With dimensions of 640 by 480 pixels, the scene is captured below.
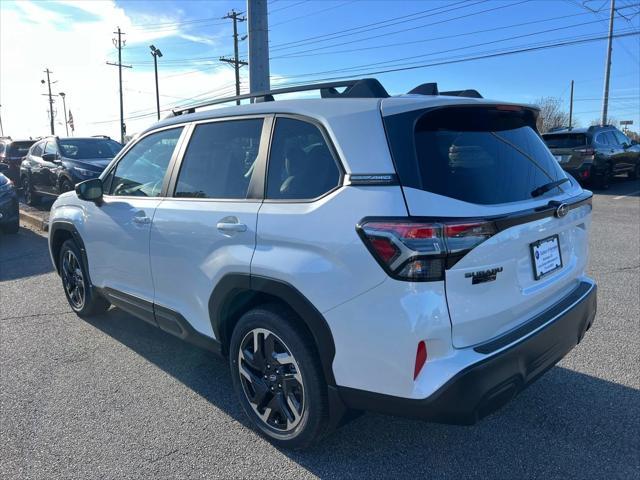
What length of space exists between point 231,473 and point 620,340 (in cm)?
325

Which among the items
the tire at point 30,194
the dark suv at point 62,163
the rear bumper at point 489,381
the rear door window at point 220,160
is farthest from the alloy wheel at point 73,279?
the tire at point 30,194

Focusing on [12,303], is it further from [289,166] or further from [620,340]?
[620,340]

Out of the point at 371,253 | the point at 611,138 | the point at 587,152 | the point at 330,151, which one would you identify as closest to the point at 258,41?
the point at 330,151

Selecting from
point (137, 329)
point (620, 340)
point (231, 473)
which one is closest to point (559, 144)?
point (620, 340)

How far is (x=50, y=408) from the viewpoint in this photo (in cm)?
327

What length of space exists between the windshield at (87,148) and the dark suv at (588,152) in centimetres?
1163

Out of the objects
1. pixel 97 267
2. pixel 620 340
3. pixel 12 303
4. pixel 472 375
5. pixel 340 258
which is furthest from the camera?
pixel 12 303

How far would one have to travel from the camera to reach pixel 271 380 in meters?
2.77

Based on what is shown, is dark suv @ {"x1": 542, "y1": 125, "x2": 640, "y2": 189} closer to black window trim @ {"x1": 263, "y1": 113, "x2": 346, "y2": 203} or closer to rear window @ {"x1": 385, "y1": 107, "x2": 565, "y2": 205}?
rear window @ {"x1": 385, "y1": 107, "x2": 565, "y2": 205}

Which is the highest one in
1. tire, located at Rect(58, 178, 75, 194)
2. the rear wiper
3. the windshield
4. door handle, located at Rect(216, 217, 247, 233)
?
the windshield

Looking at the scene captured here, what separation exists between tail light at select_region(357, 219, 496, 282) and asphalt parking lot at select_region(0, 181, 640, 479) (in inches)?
46.3

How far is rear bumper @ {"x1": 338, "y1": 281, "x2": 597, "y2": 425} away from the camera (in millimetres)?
2090

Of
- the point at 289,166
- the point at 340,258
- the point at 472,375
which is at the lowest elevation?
the point at 472,375

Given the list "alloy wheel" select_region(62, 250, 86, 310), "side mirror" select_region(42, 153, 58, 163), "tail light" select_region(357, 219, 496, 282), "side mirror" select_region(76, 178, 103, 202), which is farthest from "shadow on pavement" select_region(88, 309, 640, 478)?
"side mirror" select_region(42, 153, 58, 163)
